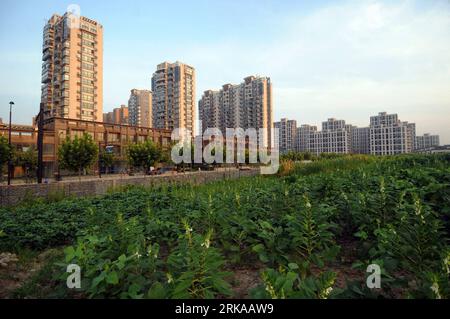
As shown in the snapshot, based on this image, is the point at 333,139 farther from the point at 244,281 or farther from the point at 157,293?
the point at 157,293

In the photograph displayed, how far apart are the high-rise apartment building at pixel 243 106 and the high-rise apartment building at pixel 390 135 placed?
191ft

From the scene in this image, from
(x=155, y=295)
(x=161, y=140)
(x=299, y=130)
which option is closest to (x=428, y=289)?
(x=155, y=295)

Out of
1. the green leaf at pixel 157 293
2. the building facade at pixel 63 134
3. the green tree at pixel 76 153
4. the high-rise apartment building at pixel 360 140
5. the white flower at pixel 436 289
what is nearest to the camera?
the white flower at pixel 436 289

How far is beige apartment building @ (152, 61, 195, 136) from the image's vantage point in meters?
89.3

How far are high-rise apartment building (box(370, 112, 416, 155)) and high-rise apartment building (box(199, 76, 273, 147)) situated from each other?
5830 centimetres

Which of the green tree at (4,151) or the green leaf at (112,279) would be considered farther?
the green tree at (4,151)

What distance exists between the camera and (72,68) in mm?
57062

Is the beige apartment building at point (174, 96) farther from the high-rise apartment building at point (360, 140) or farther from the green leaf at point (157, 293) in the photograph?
the high-rise apartment building at point (360, 140)

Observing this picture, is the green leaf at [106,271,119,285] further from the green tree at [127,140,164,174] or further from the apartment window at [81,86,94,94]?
the apartment window at [81,86,94,94]

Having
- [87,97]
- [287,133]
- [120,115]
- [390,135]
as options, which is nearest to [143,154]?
[87,97]

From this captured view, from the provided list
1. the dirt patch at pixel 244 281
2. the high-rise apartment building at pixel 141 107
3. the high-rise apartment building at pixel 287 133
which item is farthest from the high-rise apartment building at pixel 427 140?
the dirt patch at pixel 244 281

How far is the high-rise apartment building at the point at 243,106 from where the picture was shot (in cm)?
10100

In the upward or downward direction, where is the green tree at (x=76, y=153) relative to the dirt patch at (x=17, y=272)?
upward

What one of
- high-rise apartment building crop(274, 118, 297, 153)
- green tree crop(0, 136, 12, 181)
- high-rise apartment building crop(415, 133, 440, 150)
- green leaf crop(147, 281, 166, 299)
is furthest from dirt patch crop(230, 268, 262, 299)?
high-rise apartment building crop(415, 133, 440, 150)
